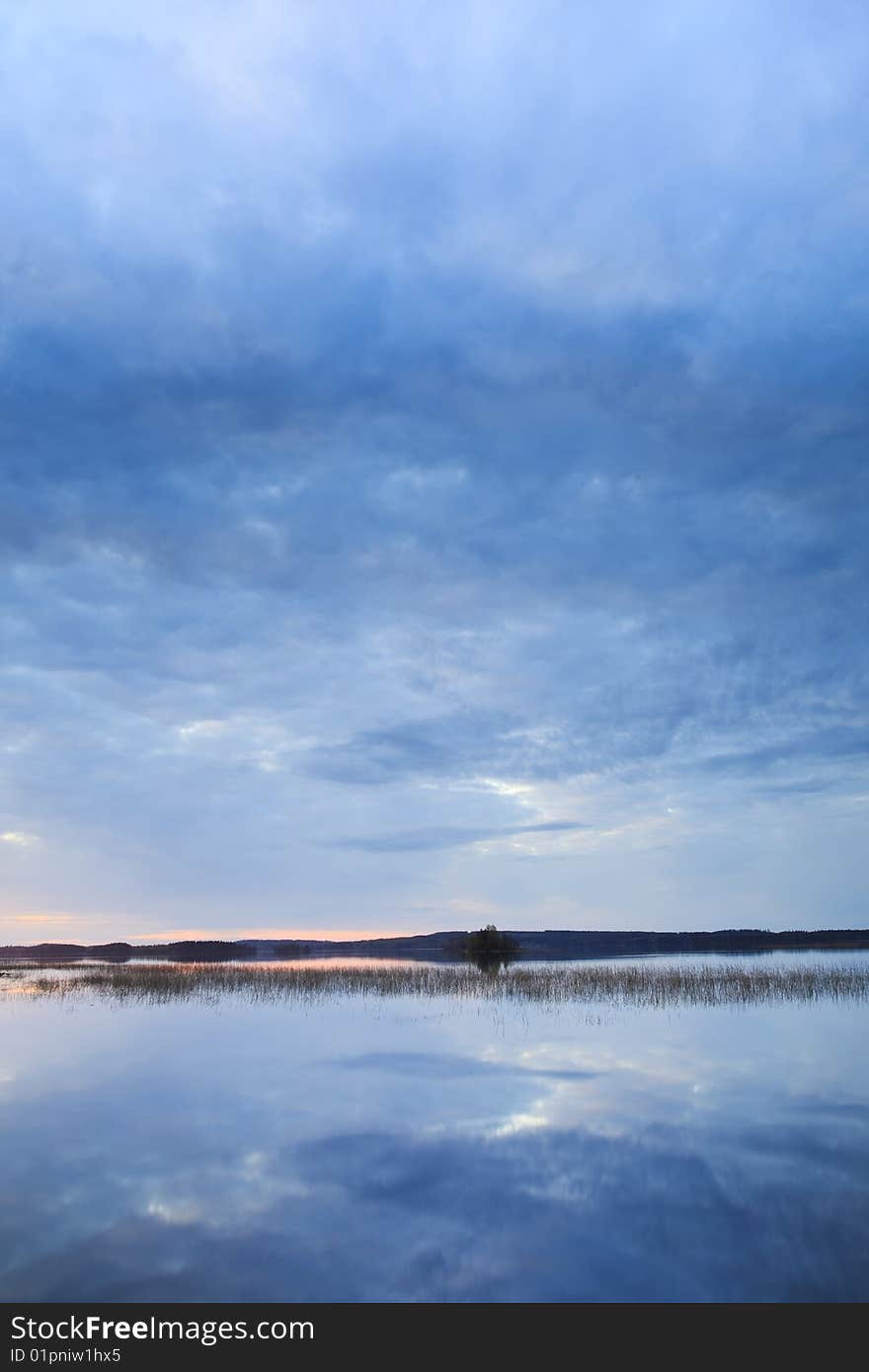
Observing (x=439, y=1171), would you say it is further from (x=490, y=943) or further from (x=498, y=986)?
(x=490, y=943)

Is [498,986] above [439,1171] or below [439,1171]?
above

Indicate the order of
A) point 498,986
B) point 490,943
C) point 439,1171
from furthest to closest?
point 490,943 < point 498,986 < point 439,1171

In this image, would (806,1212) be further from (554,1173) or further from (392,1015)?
(392,1015)

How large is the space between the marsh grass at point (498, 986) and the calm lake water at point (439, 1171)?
1331 centimetres

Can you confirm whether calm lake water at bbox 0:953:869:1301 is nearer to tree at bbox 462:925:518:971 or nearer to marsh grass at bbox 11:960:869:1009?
marsh grass at bbox 11:960:869:1009

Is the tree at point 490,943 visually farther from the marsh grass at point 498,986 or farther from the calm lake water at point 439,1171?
the calm lake water at point 439,1171

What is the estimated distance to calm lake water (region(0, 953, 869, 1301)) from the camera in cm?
952

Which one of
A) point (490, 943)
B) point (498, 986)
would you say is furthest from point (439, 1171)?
point (490, 943)

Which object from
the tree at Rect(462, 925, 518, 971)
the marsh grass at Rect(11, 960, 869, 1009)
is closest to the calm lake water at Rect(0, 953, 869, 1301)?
the marsh grass at Rect(11, 960, 869, 1009)

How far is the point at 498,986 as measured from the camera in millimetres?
45750

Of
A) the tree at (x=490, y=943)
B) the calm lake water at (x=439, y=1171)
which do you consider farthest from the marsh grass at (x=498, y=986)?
the tree at (x=490, y=943)

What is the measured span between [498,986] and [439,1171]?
111ft
